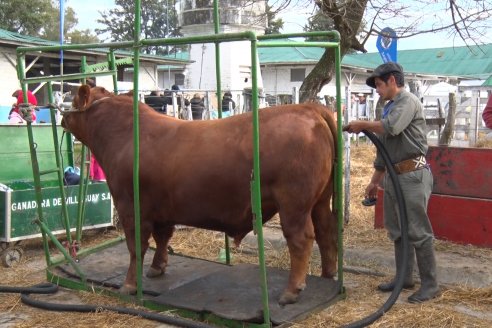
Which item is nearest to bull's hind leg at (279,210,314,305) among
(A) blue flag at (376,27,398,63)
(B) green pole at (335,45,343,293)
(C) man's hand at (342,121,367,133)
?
(B) green pole at (335,45,343,293)

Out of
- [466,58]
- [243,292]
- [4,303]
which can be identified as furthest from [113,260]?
[466,58]

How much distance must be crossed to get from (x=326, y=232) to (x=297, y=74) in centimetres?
2632

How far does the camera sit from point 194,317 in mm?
4668

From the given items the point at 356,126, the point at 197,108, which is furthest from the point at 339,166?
the point at 197,108

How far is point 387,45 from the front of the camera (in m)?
7.72

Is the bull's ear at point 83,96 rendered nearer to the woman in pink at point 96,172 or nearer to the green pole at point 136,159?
the green pole at point 136,159

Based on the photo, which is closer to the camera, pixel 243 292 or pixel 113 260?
pixel 243 292

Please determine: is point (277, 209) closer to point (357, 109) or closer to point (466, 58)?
point (357, 109)

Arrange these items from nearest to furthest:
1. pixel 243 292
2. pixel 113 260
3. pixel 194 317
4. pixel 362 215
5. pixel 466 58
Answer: pixel 194 317 < pixel 243 292 < pixel 113 260 < pixel 362 215 < pixel 466 58

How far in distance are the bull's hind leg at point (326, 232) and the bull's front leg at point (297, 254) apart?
529 millimetres

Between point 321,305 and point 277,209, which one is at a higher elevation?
point 277,209

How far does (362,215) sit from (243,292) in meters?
3.89

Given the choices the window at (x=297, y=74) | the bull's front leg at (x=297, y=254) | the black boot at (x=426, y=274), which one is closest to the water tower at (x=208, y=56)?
the window at (x=297, y=74)

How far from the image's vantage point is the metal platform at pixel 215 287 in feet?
15.1
